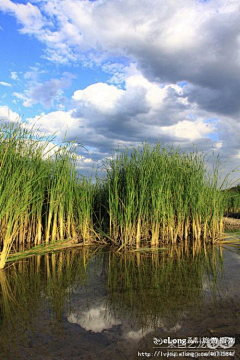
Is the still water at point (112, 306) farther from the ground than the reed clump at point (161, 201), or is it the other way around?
the reed clump at point (161, 201)

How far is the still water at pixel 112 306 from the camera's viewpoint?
2.02 m

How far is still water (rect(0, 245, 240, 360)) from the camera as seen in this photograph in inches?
79.7

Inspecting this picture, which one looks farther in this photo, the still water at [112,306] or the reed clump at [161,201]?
the reed clump at [161,201]

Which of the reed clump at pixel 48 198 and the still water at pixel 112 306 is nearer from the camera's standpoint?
the still water at pixel 112 306

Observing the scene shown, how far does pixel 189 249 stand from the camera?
533cm

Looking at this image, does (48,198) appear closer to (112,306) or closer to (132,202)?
(132,202)

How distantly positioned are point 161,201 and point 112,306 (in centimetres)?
307

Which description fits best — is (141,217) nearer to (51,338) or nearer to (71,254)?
(71,254)

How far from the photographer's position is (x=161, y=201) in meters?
5.48

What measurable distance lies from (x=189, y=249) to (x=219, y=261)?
36.8 inches

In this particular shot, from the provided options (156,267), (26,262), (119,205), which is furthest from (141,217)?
(26,262)

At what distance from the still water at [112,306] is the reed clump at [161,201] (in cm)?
106

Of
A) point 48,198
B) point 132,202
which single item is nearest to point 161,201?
point 132,202

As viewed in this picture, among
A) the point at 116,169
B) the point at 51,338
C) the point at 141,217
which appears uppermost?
the point at 116,169
